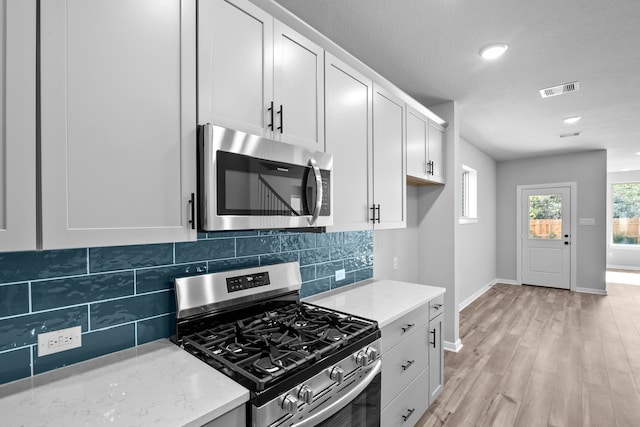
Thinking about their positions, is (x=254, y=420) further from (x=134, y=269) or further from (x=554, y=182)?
(x=554, y=182)

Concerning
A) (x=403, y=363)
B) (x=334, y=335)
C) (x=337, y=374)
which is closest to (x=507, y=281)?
(x=403, y=363)

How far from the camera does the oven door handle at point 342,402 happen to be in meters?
1.18

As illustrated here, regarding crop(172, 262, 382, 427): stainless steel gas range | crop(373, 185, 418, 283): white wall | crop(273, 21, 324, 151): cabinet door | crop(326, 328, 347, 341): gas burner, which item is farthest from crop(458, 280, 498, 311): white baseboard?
crop(273, 21, 324, 151): cabinet door

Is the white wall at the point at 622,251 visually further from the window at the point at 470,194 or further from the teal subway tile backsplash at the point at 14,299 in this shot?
the teal subway tile backsplash at the point at 14,299

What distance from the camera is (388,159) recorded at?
2.40 m

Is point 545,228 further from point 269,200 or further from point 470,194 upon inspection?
point 269,200

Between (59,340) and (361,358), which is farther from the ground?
(59,340)

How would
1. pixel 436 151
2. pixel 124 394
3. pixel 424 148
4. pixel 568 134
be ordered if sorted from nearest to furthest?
1. pixel 124 394
2. pixel 424 148
3. pixel 436 151
4. pixel 568 134

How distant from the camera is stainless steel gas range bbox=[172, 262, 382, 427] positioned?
110cm

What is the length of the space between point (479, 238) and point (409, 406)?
14.5 ft

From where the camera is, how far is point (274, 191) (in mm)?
1445

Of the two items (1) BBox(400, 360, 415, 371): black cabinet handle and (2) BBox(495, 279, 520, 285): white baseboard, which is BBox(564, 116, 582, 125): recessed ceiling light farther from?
(1) BBox(400, 360, 415, 371): black cabinet handle

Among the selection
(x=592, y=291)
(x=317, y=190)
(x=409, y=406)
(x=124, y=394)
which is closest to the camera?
(x=124, y=394)

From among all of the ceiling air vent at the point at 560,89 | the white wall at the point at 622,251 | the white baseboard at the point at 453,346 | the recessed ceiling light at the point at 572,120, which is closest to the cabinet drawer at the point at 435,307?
the white baseboard at the point at 453,346
